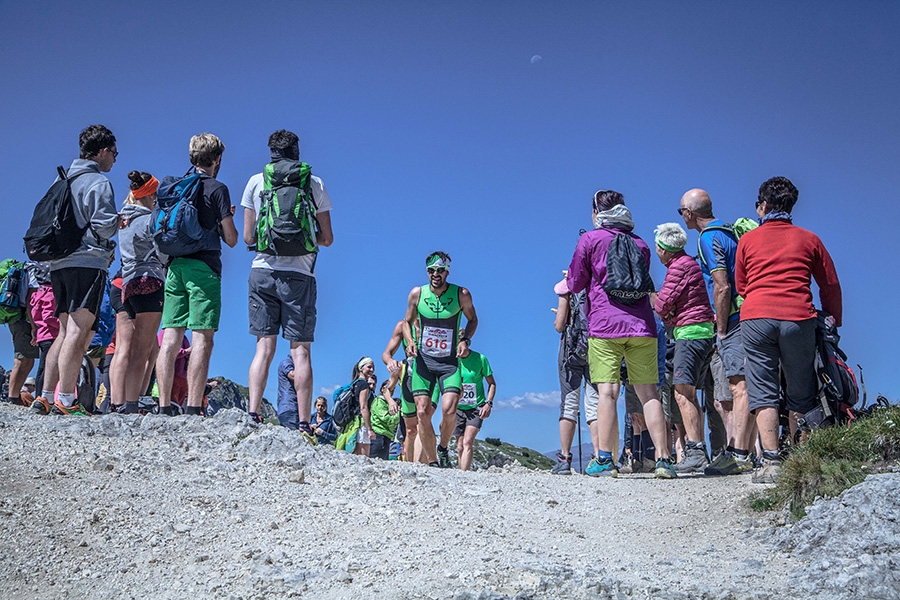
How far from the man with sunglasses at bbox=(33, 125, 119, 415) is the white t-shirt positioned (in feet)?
4.25

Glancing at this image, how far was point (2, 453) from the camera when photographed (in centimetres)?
617

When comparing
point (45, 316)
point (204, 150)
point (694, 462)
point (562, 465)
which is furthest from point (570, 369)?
point (45, 316)

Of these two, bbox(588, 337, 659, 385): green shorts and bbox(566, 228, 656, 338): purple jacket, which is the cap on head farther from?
bbox(588, 337, 659, 385): green shorts

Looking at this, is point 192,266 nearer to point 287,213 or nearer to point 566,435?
point 287,213

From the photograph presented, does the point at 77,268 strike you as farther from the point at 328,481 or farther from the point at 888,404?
the point at 888,404

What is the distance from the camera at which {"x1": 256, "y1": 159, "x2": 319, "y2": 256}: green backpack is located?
771cm

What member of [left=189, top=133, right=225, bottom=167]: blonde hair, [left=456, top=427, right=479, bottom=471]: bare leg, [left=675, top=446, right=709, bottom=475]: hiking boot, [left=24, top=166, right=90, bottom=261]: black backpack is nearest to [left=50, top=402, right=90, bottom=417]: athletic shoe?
[left=24, top=166, right=90, bottom=261]: black backpack

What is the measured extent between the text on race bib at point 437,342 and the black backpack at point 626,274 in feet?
7.65

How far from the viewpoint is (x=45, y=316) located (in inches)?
404

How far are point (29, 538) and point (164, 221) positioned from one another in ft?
11.1

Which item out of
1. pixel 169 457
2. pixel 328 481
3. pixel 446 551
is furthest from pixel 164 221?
pixel 446 551

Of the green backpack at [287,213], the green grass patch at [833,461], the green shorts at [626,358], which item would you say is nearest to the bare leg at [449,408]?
the green shorts at [626,358]

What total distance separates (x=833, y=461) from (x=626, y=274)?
2.47 m

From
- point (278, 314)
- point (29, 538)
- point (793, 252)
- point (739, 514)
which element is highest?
point (793, 252)
